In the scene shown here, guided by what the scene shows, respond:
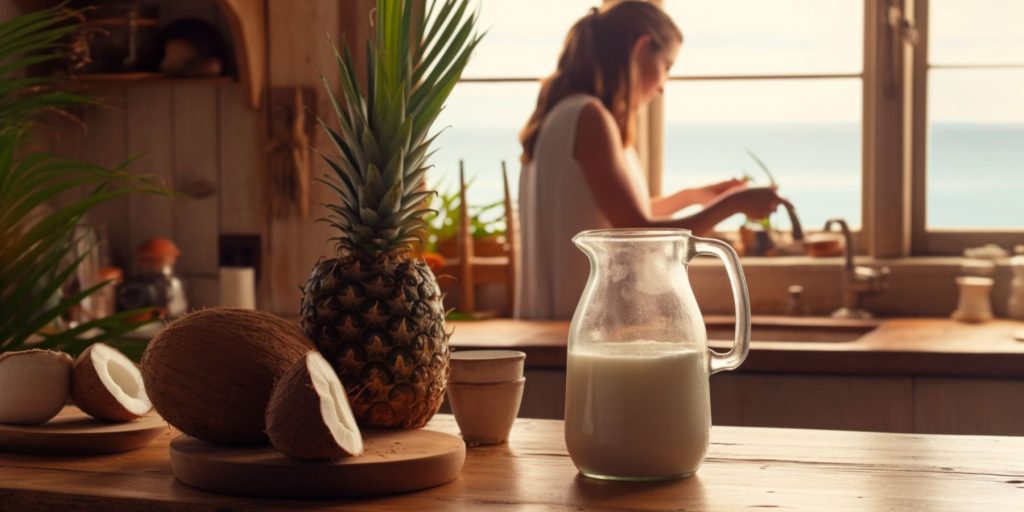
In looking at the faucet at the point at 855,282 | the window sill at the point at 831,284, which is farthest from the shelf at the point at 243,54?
the faucet at the point at 855,282

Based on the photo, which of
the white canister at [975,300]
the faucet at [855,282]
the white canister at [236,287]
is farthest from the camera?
the white canister at [236,287]

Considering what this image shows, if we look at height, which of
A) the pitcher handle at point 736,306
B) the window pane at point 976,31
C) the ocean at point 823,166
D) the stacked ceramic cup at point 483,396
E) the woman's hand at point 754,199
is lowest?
the stacked ceramic cup at point 483,396

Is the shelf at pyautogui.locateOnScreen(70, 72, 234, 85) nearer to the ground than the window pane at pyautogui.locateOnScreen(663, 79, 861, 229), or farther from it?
farther from it

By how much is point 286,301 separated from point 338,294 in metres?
2.05

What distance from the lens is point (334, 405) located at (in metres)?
0.95

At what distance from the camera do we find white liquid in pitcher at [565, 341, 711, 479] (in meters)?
0.98

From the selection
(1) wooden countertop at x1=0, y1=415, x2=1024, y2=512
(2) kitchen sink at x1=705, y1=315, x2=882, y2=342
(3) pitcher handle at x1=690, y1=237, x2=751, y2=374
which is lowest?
(2) kitchen sink at x1=705, y1=315, x2=882, y2=342

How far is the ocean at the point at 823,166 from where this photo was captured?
2982 millimetres

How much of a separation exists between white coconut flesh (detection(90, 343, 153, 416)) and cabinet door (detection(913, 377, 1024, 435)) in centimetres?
144

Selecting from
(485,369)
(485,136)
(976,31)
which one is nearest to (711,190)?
(485,136)

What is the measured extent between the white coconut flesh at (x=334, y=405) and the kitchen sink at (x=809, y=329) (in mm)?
1856

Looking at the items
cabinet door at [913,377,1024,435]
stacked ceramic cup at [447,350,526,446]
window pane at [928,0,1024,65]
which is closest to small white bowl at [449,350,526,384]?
stacked ceramic cup at [447,350,526,446]

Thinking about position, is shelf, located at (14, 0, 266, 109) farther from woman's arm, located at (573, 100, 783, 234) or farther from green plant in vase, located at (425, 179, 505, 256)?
woman's arm, located at (573, 100, 783, 234)

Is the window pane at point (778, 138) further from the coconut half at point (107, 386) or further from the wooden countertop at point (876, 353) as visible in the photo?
the coconut half at point (107, 386)
